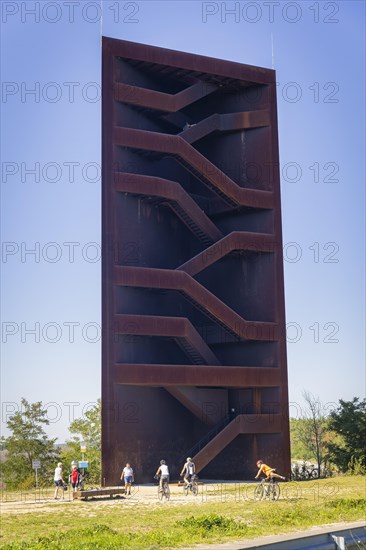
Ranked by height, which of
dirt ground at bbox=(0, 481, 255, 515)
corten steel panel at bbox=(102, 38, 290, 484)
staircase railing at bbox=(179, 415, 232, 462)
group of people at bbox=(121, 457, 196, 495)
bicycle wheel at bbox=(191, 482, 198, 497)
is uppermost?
corten steel panel at bbox=(102, 38, 290, 484)

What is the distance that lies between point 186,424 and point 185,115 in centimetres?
1941

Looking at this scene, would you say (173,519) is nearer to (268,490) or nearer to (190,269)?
(268,490)

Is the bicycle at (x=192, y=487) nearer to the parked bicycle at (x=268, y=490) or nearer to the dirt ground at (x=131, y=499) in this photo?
the dirt ground at (x=131, y=499)

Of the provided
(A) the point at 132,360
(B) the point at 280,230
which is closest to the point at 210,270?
(B) the point at 280,230

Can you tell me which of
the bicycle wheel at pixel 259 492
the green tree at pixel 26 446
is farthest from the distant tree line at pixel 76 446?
the bicycle wheel at pixel 259 492

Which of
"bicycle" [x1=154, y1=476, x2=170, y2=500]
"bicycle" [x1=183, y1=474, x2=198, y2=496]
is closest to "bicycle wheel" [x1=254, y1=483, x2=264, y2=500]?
"bicycle" [x1=154, y1=476, x2=170, y2=500]

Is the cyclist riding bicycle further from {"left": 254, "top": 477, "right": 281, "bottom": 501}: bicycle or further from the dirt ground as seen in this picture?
{"left": 254, "top": 477, "right": 281, "bottom": 501}: bicycle

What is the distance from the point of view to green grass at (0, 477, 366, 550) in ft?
73.7

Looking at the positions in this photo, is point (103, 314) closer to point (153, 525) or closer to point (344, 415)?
point (344, 415)

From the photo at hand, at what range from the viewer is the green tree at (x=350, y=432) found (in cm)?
5619

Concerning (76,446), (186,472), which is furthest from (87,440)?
(186,472)

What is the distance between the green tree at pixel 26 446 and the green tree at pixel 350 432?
18.8 m

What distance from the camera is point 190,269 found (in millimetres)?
50656

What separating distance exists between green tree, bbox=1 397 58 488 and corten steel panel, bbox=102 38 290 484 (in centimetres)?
1266
